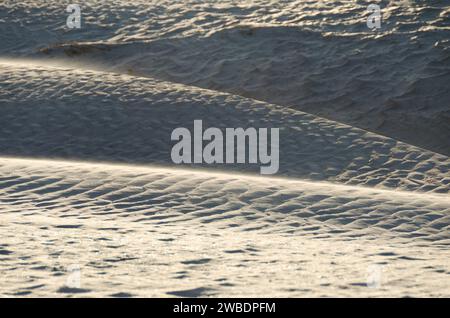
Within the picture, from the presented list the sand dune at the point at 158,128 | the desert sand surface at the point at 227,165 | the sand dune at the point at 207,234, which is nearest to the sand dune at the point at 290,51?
the desert sand surface at the point at 227,165

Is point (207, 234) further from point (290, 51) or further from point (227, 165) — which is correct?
point (290, 51)

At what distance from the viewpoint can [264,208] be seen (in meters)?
3.29

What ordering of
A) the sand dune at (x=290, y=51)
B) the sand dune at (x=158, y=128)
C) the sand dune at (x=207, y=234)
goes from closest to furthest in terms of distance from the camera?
the sand dune at (x=207, y=234)
the sand dune at (x=158, y=128)
the sand dune at (x=290, y=51)

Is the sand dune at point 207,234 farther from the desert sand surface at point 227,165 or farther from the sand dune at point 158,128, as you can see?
the sand dune at point 158,128

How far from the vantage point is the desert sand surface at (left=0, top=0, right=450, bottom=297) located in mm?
2357

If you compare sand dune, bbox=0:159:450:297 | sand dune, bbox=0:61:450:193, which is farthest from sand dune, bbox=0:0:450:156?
sand dune, bbox=0:159:450:297

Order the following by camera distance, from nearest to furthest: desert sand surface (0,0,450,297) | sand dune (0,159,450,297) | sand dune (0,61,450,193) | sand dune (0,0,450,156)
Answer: sand dune (0,159,450,297) < desert sand surface (0,0,450,297) < sand dune (0,61,450,193) < sand dune (0,0,450,156)

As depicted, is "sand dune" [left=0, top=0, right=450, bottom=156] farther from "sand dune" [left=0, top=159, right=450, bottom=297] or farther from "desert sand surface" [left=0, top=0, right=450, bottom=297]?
"sand dune" [left=0, top=159, right=450, bottom=297]

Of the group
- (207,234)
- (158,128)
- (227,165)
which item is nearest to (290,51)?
(158,128)

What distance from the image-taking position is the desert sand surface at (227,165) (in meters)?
2.36

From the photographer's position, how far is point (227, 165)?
4293 mm

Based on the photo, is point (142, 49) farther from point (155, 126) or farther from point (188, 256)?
point (188, 256)

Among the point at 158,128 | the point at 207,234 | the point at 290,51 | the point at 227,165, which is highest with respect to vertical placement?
the point at 290,51
